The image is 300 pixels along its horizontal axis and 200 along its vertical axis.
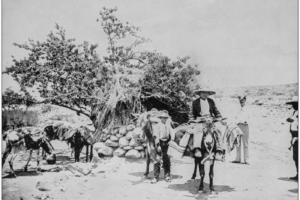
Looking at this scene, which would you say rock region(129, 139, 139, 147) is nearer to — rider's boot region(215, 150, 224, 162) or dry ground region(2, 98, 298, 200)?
dry ground region(2, 98, 298, 200)

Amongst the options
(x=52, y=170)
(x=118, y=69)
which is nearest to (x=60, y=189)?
(x=52, y=170)

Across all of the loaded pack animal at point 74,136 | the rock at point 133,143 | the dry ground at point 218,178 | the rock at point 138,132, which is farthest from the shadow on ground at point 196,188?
the loaded pack animal at point 74,136

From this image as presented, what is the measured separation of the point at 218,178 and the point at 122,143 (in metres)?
2.14

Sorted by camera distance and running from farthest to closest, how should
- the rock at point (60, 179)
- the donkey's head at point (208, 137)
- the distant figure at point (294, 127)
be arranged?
the rock at point (60, 179), the distant figure at point (294, 127), the donkey's head at point (208, 137)

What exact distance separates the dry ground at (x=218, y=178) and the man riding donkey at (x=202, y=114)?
0.21 m

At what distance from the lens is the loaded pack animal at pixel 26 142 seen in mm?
6375

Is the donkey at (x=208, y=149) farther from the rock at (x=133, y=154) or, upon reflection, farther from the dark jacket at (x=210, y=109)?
the rock at (x=133, y=154)

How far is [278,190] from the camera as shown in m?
6.05

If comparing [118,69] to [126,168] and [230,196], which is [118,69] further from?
[230,196]

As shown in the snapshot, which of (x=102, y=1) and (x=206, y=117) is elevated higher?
(x=102, y=1)

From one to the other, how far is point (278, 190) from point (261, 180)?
370mm

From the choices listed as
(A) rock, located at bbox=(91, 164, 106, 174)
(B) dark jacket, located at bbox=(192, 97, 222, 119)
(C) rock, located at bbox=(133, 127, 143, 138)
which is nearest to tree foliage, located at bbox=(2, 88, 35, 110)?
(A) rock, located at bbox=(91, 164, 106, 174)

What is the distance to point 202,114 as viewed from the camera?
6.17 metres

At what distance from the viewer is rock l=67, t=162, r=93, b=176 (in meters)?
6.41
